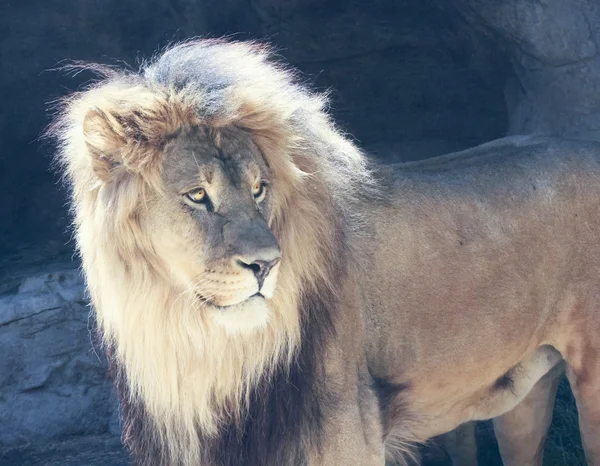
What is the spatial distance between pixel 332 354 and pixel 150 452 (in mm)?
685

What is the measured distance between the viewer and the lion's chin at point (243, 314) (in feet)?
8.89

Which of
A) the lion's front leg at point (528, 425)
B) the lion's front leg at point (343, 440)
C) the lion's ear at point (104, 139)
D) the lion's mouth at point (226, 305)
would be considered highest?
the lion's ear at point (104, 139)

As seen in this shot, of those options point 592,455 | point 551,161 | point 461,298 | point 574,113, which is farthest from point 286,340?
point 574,113

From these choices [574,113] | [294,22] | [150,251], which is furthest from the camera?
[294,22]

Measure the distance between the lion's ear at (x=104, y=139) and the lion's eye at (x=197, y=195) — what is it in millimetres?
237

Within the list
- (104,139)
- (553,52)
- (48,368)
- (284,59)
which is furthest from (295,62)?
(104,139)

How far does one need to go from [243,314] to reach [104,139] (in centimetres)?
65

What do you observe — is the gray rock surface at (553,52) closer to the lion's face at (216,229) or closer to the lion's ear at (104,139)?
the lion's face at (216,229)

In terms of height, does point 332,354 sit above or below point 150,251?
below

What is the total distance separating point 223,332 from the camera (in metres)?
2.87

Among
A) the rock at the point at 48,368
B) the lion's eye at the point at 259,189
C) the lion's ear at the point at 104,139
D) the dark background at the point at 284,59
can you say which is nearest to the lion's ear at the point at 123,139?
the lion's ear at the point at 104,139

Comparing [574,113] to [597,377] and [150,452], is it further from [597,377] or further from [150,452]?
[150,452]

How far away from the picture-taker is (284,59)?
557cm

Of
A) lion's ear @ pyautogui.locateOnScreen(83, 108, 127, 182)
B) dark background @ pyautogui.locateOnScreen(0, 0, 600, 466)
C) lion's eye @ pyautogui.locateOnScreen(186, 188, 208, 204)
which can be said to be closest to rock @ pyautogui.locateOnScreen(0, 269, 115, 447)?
dark background @ pyautogui.locateOnScreen(0, 0, 600, 466)
